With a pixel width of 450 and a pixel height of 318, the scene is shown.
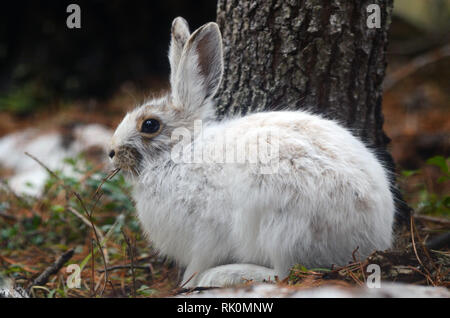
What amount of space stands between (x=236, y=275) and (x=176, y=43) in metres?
1.69

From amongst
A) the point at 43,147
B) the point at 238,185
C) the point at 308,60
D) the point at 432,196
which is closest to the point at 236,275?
the point at 238,185

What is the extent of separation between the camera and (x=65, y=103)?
8070 mm

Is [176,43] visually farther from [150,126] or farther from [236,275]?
[236,275]

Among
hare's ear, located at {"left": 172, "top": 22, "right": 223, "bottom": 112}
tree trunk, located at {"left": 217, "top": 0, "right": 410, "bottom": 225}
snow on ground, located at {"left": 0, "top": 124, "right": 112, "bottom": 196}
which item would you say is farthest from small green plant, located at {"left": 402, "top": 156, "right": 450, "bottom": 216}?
snow on ground, located at {"left": 0, "top": 124, "right": 112, "bottom": 196}

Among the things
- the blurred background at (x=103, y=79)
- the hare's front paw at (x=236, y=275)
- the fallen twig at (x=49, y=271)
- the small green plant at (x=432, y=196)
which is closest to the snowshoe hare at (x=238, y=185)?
the hare's front paw at (x=236, y=275)

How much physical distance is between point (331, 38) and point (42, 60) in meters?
6.34

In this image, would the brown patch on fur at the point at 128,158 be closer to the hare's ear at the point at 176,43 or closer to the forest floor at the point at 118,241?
the forest floor at the point at 118,241

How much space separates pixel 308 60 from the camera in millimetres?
3338

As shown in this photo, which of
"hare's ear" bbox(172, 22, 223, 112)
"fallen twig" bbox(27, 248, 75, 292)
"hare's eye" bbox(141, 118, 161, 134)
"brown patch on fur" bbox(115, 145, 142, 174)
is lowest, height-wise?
"fallen twig" bbox(27, 248, 75, 292)

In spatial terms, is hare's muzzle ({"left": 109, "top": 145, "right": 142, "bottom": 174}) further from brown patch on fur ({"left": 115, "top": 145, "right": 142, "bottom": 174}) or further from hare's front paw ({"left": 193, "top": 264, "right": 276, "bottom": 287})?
hare's front paw ({"left": 193, "top": 264, "right": 276, "bottom": 287})

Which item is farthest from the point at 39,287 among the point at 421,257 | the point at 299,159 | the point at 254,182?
the point at 421,257

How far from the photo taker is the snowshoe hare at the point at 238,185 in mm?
2529

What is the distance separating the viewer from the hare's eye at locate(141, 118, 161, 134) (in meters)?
3.15
